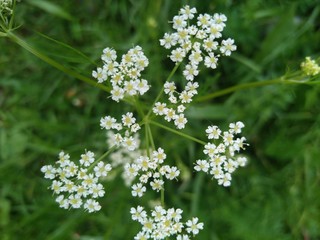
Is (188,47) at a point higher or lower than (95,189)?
higher

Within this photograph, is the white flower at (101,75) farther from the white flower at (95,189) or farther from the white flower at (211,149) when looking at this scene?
the white flower at (211,149)

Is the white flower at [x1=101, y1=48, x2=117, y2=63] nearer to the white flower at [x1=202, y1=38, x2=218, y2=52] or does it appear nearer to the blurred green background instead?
the white flower at [x1=202, y1=38, x2=218, y2=52]

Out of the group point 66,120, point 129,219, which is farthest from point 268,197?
point 66,120

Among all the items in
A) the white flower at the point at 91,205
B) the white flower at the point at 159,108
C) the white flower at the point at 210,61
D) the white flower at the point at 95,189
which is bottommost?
the white flower at the point at 91,205

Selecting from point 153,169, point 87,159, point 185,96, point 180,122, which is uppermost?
point 185,96

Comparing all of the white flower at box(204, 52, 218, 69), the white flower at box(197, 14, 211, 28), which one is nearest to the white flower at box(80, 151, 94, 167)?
the white flower at box(204, 52, 218, 69)

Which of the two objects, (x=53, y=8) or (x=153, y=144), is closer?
(x=153, y=144)

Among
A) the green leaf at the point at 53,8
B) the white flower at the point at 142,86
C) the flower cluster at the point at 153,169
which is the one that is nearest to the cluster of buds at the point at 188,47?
the white flower at the point at 142,86

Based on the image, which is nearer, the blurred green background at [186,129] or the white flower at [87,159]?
the white flower at [87,159]

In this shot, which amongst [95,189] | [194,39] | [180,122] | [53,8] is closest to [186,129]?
[180,122]

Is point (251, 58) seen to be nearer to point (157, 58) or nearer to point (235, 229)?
point (157, 58)

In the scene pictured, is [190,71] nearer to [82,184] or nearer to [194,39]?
[194,39]
